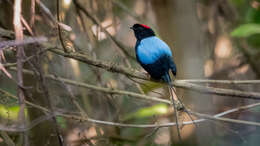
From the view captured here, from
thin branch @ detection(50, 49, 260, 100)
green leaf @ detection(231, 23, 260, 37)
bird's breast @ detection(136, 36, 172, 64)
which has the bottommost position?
thin branch @ detection(50, 49, 260, 100)

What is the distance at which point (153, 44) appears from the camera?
12.5ft

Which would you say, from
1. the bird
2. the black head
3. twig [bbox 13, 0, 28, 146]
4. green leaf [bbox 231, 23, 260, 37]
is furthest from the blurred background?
twig [bbox 13, 0, 28, 146]

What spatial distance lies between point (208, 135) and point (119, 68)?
2.69m

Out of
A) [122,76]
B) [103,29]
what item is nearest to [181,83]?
[103,29]

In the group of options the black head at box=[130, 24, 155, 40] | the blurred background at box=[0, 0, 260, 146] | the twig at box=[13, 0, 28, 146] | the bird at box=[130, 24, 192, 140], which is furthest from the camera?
the black head at box=[130, 24, 155, 40]

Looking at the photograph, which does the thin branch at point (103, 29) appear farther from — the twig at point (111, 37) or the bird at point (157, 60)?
the bird at point (157, 60)

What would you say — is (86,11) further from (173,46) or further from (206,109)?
(206,109)

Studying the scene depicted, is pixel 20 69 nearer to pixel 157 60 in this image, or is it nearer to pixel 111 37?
pixel 157 60

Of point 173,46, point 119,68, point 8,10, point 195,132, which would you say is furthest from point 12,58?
point 195,132

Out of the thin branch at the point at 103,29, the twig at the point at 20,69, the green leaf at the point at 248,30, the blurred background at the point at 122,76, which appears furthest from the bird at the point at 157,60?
the twig at the point at 20,69

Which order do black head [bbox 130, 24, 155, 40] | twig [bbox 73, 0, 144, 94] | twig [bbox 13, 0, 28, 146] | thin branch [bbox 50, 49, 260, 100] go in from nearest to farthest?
twig [bbox 13, 0, 28, 146] < thin branch [bbox 50, 49, 260, 100] < black head [bbox 130, 24, 155, 40] < twig [bbox 73, 0, 144, 94]

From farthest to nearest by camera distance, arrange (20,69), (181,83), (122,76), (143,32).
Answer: (122,76)
(143,32)
(181,83)
(20,69)

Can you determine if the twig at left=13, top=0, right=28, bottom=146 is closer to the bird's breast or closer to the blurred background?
the blurred background

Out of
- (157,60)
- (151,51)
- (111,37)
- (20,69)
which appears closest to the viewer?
(20,69)
